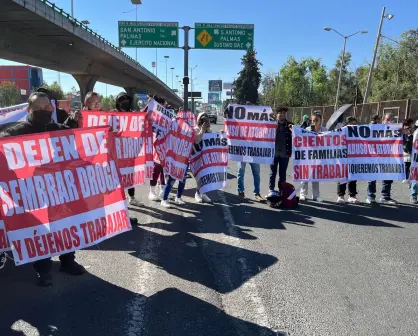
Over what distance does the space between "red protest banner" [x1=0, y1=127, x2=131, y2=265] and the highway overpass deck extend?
19.8 metres

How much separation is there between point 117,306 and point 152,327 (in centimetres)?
55

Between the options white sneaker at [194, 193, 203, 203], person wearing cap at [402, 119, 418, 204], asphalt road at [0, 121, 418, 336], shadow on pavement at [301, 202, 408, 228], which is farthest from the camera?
person wearing cap at [402, 119, 418, 204]

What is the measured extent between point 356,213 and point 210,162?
3.12 m

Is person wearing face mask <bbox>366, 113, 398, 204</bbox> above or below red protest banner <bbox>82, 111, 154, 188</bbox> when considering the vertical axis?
below

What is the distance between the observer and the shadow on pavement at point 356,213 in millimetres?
7199

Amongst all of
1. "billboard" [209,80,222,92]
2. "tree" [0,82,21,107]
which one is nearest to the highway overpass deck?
"tree" [0,82,21,107]

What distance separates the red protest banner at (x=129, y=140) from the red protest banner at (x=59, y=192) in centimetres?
213

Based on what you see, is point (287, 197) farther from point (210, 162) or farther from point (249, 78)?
point (249, 78)

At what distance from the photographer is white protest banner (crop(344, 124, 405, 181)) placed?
855cm

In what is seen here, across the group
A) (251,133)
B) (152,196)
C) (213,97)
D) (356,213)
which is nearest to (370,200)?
(356,213)

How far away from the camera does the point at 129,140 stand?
7.01 meters

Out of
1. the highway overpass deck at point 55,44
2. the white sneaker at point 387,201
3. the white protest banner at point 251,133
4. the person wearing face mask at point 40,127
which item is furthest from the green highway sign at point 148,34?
the person wearing face mask at point 40,127

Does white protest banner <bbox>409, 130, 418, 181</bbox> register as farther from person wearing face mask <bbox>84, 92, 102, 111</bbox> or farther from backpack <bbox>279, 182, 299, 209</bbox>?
person wearing face mask <bbox>84, 92, 102, 111</bbox>

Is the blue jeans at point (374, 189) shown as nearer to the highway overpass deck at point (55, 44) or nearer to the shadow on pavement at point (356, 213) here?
the shadow on pavement at point (356, 213)
